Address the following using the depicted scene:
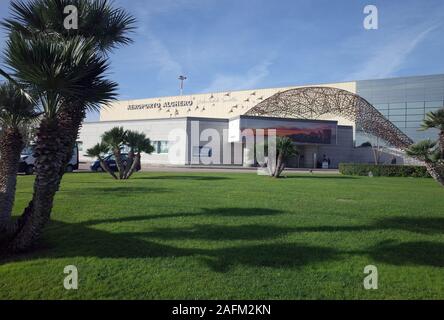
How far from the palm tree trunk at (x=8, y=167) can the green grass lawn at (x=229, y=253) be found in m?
0.88

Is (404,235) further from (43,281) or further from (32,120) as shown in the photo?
(32,120)

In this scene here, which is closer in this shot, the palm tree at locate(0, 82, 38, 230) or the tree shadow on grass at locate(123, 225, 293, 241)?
the tree shadow on grass at locate(123, 225, 293, 241)

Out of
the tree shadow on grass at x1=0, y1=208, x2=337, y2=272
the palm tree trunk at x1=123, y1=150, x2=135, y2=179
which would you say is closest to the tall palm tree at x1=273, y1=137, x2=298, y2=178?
the palm tree trunk at x1=123, y1=150, x2=135, y2=179

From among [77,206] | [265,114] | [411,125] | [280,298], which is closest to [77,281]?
[280,298]

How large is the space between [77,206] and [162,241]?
438cm

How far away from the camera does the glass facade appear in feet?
238

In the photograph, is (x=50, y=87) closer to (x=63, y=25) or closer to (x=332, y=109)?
(x=63, y=25)

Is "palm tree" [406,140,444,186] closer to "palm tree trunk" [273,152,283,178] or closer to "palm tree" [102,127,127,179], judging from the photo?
"palm tree" [102,127,127,179]

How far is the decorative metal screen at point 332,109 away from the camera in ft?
180

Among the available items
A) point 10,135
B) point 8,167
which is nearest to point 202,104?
point 10,135

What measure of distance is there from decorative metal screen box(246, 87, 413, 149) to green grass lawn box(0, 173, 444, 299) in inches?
1863

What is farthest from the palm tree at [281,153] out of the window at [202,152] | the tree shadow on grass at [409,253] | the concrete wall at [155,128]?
the window at [202,152]

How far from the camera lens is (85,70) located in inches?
229

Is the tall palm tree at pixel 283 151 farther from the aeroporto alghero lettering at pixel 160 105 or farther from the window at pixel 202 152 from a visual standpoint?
the aeroporto alghero lettering at pixel 160 105
